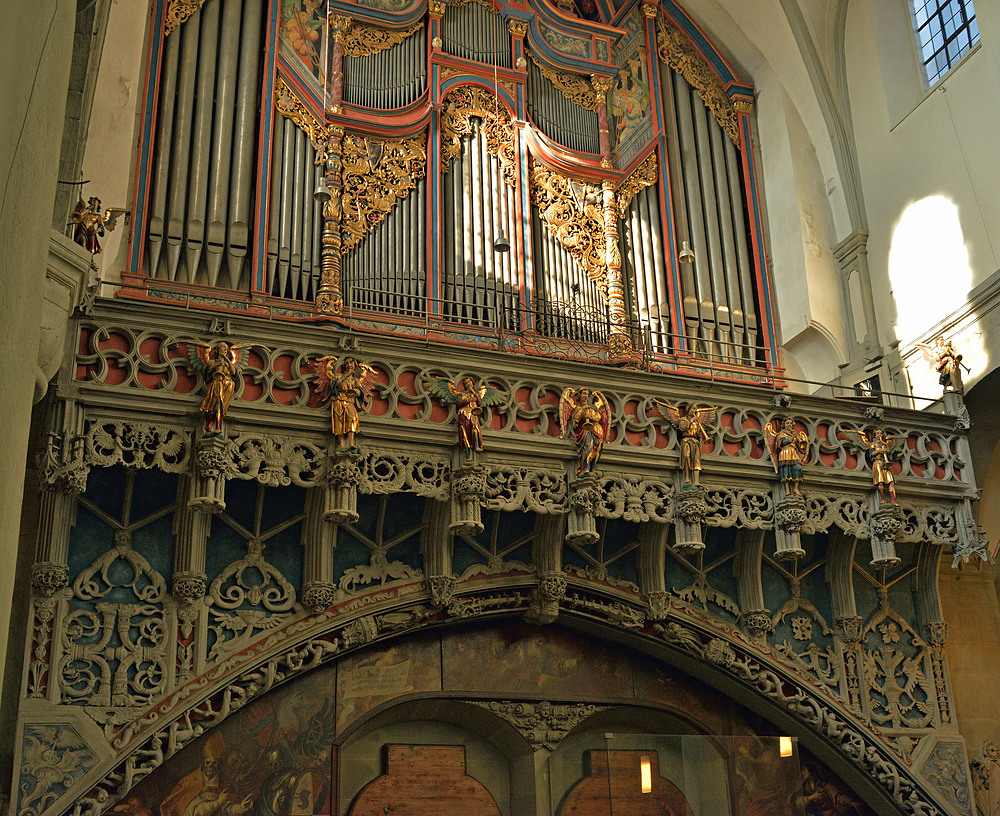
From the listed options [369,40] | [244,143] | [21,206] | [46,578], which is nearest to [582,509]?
[46,578]

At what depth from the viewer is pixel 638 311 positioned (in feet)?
39.9

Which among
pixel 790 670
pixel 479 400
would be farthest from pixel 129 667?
pixel 790 670

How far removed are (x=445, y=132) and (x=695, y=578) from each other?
5.61 m

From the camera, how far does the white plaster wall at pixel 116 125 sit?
1012 cm

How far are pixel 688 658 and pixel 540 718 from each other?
1.38 metres

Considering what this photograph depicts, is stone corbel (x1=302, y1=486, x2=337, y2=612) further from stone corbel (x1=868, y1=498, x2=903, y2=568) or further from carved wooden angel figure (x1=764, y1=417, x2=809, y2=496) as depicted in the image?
stone corbel (x1=868, y1=498, x2=903, y2=568)

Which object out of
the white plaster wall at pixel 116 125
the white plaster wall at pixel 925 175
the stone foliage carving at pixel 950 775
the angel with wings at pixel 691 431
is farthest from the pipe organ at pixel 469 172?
the stone foliage carving at pixel 950 775

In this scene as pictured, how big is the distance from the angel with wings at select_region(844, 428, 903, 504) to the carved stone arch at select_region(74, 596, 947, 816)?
1.79m

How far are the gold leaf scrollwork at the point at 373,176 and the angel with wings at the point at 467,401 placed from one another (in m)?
2.88

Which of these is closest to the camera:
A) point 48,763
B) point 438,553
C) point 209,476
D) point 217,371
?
point 48,763

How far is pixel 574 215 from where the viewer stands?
491 inches

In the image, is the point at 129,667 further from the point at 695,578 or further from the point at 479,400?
the point at 695,578

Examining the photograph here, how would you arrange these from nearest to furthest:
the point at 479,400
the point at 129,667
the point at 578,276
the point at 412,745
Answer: the point at 129,667 → the point at 479,400 → the point at 412,745 → the point at 578,276

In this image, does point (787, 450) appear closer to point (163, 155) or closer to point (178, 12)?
point (163, 155)
